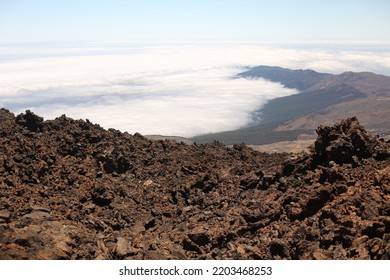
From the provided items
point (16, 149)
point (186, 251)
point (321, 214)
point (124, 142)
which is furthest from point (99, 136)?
point (321, 214)

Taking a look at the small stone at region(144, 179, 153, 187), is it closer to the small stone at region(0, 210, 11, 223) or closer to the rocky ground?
the rocky ground

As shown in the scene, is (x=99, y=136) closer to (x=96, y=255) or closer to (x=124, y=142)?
(x=124, y=142)

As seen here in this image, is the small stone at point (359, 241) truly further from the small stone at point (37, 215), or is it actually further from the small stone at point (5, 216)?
the small stone at point (5, 216)

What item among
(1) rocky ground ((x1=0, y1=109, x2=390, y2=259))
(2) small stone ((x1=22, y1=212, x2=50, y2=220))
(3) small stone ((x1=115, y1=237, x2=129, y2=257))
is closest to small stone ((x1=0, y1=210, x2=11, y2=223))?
(1) rocky ground ((x1=0, y1=109, x2=390, y2=259))

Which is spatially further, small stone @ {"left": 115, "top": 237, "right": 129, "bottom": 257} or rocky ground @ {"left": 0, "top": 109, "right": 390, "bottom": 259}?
small stone @ {"left": 115, "top": 237, "right": 129, "bottom": 257}

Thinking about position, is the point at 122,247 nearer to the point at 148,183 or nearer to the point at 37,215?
the point at 37,215

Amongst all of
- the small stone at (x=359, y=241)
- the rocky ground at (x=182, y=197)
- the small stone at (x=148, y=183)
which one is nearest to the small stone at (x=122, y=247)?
the rocky ground at (x=182, y=197)

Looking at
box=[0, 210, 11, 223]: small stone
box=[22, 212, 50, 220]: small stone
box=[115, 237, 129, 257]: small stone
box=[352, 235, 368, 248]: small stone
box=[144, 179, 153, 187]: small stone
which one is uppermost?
box=[352, 235, 368, 248]: small stone

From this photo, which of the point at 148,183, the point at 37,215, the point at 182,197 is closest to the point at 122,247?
the point at 37,215
